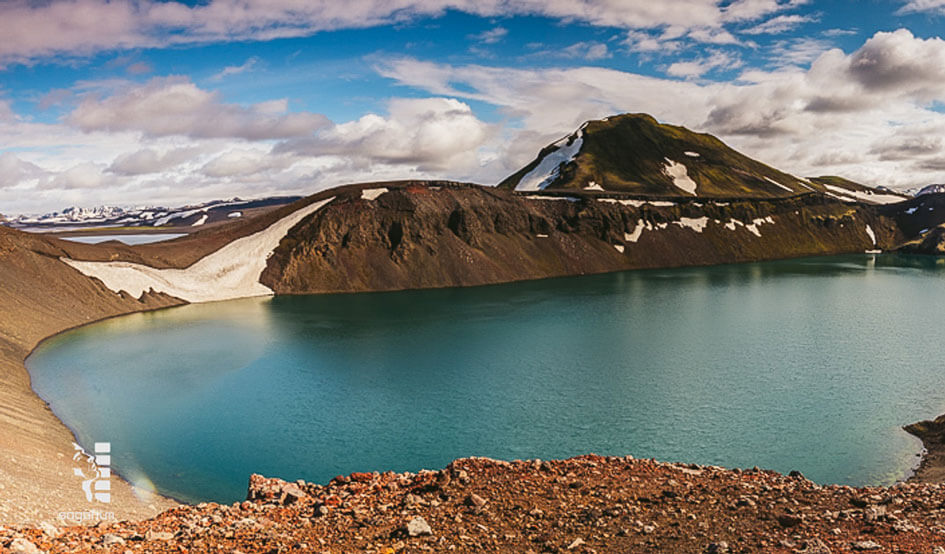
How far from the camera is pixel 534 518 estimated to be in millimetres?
13281

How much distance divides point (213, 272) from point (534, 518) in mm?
86694

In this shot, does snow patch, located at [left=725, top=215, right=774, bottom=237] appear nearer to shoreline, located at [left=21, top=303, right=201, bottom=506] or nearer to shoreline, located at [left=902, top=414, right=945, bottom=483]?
shoreline, located at [left=902, top=414, right=945, bottom=483]

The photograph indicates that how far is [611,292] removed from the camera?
8512 cm

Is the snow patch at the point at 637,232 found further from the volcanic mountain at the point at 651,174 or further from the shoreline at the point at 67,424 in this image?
the shoreline at the point at 67,424

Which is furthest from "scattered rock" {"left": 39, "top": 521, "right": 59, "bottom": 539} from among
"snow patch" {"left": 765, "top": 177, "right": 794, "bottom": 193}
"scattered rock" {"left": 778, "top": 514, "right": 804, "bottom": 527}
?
"snow patch" {"left": 765, "top": 177, "right": 794, "bottom": 193}

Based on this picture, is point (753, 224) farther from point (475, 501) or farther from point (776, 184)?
point (475, 501)

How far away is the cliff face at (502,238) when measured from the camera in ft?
308

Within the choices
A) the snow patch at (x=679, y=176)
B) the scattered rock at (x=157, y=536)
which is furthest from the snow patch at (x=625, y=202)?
the scattered rock at (x=157, y=536)

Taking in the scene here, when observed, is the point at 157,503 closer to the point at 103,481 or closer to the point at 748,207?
the point at 103,481

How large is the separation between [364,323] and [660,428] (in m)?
43.0

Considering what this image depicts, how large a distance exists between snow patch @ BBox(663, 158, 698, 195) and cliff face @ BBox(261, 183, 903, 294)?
26.1 metres

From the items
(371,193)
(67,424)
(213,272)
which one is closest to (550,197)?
(371,193)

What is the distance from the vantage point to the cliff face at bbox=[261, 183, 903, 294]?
93.8 metres

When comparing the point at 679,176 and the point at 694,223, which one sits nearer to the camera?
the point at 694,223
